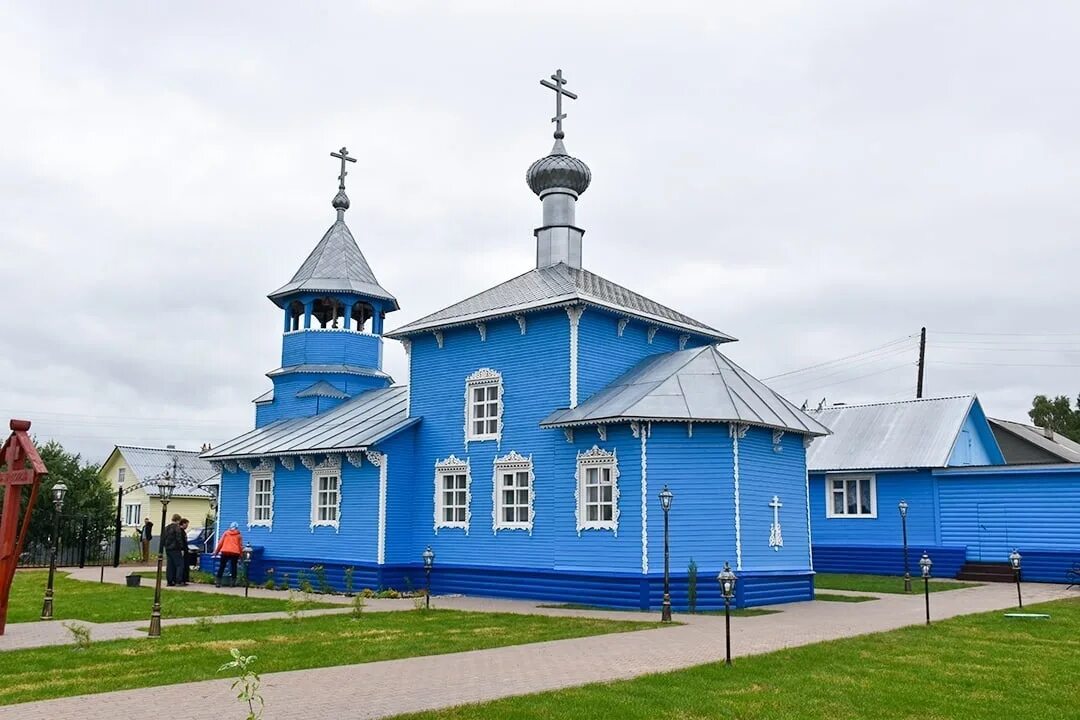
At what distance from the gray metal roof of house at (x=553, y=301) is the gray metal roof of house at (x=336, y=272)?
16.8ft

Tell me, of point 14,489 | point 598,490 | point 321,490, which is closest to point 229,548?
point 321,490

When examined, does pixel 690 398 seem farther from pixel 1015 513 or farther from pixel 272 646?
pixel 1015 513

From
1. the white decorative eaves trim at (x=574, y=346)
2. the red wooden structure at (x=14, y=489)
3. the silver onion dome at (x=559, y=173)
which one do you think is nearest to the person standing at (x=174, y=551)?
the red wooden structure at (x=14, y=489)

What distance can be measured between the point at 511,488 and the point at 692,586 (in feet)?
14.5

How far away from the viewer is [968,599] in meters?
17.8

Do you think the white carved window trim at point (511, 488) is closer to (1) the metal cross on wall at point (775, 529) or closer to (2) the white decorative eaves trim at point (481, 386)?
(2) the white decorative eaves trim at point (481, 386)

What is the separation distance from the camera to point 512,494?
19203 mm

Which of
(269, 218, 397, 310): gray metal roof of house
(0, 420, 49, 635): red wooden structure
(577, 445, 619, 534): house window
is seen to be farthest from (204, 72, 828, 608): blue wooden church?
(0, 420, 49, 635): red wooden structure

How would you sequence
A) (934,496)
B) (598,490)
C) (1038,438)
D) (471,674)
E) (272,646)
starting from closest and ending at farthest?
(471,674)
(272,646)
(598,490)
(934,496)
(1038,438)

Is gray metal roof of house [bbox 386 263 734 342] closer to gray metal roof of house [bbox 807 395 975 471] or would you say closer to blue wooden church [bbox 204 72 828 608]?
blue wooden church [bbox 204 72 828 608]

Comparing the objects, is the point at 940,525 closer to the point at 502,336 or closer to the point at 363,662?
the point at 502,336

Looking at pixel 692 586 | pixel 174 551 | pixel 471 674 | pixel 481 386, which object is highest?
pixel 481 386

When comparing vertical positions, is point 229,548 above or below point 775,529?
below

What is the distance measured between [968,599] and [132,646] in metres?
14.1
